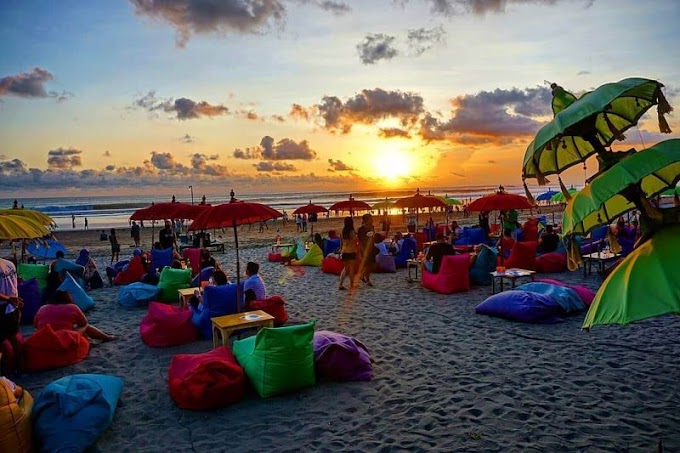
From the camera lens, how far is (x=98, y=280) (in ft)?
39.5

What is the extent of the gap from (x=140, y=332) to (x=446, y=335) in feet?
16.3

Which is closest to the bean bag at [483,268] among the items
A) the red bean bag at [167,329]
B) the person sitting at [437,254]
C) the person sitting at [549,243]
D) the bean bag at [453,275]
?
the bean bag at [453,275]

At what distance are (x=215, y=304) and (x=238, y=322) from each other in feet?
3.74

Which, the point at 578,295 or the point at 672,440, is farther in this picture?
the point at 578,295

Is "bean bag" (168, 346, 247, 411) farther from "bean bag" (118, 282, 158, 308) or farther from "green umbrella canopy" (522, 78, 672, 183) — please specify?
"bean bag" (118, 282, 158, 308)

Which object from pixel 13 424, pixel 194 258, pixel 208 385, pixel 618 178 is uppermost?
pixel 618 178

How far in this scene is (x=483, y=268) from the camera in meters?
10.5

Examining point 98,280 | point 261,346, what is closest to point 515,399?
point 261,346

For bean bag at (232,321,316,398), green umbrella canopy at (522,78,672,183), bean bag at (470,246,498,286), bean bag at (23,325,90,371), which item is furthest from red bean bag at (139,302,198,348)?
bean bag at (470,246,498,286)

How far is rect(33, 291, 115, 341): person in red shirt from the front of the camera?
6707 mm

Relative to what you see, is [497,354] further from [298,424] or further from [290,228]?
[290,228]

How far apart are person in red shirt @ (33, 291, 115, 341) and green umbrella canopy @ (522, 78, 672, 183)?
666 centimetres

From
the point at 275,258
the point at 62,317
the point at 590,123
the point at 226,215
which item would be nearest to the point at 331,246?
the point at 275,258

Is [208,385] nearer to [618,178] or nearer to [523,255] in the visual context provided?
[618,178]
